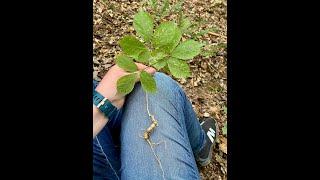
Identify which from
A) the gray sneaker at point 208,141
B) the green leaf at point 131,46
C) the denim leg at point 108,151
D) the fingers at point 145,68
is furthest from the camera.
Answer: the gray sneaker at point 208,141

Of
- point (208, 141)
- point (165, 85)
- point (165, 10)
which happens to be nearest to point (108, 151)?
point (165, 85)

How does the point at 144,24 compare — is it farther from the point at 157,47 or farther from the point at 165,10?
the point at 165,10

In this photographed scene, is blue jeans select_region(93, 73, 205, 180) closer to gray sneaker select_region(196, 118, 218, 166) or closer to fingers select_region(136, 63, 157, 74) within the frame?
fingers select_region(136, 63, 157, 74)

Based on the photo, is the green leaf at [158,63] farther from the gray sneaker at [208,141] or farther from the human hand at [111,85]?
the gray sneaker at [208,141]

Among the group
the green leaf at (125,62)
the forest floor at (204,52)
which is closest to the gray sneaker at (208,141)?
the forest floor at (204,52)

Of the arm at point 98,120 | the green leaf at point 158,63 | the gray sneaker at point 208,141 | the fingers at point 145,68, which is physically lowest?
the gray sneaker at point 208,141

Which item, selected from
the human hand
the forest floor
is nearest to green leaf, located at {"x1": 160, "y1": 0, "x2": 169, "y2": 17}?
the forest floor
